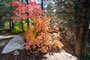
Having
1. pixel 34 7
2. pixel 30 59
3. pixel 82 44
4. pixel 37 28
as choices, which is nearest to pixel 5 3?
pixel 34 7

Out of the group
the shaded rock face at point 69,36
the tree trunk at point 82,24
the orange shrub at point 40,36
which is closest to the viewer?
the tree trunk at point 82,24

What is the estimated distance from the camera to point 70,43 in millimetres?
4168

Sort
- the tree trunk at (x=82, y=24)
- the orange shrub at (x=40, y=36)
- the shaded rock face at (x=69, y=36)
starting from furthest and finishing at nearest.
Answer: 1. the shaded rock face at (x=69, y=36)
2. the orange shrub at (x=40, y=36)
3. the tree trunk at (x=82, y=24)

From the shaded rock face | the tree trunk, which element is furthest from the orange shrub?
the shaded rock face

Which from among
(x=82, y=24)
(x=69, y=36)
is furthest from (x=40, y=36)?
(x=69, y=36)

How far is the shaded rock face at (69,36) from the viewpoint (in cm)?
397

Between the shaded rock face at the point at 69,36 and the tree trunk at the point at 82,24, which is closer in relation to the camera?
the tree trunk at the point at 82,24

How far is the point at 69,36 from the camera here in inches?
168

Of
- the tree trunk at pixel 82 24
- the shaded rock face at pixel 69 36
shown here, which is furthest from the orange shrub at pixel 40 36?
the shaded rock face at pixel 69 36

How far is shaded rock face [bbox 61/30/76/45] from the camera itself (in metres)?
3.97

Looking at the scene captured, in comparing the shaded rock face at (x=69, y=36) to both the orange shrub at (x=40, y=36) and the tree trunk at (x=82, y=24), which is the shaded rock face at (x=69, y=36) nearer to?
the tree trunk at (x=82, y=24)

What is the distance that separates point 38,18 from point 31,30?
0.62 meters

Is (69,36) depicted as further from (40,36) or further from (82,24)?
(40,36)

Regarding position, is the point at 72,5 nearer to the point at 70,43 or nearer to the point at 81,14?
the point at 81,14
